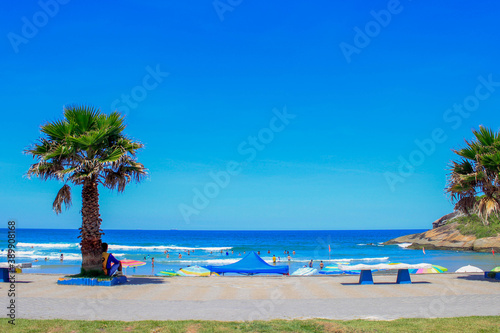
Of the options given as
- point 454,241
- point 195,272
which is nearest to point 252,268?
point 195,272

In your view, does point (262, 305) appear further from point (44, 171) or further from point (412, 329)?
point (44, 171)

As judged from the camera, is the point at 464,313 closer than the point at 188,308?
Yes

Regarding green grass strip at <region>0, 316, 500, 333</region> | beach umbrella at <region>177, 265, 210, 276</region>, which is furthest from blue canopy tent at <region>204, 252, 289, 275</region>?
green grass strip at <region>0, 316, 500, 333</region>

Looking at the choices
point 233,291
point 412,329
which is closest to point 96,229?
point 233,291

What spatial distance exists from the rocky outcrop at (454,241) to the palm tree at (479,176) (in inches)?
1919

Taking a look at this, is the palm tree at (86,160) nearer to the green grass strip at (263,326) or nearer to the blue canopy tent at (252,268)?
the green grass strip at (263,326)

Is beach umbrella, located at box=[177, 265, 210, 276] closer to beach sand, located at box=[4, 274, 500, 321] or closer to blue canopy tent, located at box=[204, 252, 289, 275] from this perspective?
blue canopy tent, located at box=[204, 252, 289, 275]

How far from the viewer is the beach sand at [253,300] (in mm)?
10344

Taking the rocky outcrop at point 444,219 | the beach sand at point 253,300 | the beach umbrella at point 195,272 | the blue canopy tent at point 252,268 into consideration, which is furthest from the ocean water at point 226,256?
the beach sand at point 253,300

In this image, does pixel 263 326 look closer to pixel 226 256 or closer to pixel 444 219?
pixel 226 256

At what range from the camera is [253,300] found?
13.0 metres

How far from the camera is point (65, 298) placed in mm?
12773

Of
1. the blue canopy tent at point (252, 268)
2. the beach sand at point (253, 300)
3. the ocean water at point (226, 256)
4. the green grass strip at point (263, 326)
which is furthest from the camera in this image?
the ocean water at point (226, 256)

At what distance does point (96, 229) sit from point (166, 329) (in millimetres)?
9163
